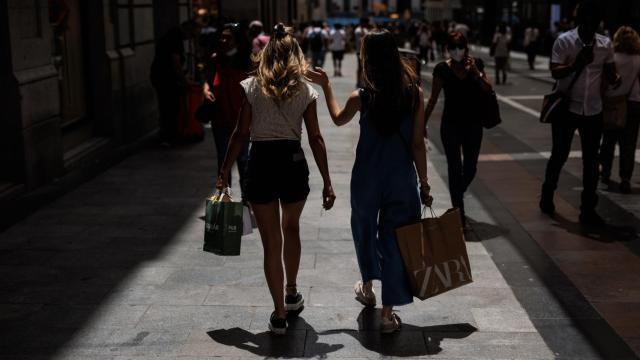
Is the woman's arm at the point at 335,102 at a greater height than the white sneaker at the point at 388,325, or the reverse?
the woman's arm at the point at 335,102

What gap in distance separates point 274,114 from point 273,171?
321 mm

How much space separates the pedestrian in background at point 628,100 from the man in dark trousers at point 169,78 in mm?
6139

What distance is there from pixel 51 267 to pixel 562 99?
4553mm

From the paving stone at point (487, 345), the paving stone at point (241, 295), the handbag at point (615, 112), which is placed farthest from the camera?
the handbag at point (615, 112)

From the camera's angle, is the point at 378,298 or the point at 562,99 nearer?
the point at 378,298

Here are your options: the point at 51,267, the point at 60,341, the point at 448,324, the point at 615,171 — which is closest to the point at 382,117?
the point at 448,324

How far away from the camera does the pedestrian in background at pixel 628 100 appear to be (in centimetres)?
928

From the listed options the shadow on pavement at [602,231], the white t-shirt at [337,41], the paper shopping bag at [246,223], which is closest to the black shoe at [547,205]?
the shadow on pavement at [602,231]

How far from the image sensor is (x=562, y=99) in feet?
25.6

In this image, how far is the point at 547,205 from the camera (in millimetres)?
8406

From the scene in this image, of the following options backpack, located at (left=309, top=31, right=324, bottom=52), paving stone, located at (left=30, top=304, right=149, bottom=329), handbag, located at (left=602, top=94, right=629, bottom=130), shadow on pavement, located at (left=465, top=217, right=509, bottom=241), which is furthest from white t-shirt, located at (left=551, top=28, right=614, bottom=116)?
backpack, located at (left=309, top=31, right=324, bottom=52)

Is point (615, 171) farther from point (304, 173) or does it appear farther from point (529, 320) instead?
point (304, 173)

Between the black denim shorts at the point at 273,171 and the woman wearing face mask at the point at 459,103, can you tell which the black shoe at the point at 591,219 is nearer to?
the woman wearing face mask at the point at 459,103

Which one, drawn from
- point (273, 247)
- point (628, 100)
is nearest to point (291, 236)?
point (273, 247)
